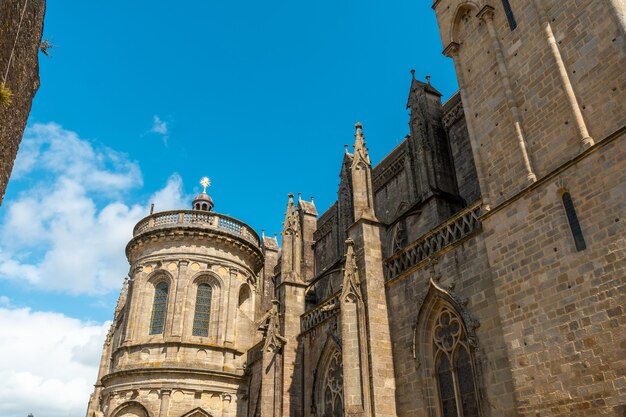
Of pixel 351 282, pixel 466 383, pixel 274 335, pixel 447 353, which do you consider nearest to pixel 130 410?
pixel 274 335

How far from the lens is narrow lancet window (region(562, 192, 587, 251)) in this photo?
29.1 ft

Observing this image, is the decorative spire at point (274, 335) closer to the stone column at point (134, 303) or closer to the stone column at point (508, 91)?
the stone column at point (134, 303)

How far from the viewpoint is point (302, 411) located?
54.0 ft

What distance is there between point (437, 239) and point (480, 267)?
5.42ft

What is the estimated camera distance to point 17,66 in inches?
246

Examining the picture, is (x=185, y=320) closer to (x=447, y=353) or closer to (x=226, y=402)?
(x=226, y=402)

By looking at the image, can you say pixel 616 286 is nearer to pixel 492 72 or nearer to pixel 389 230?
pixel 492 72

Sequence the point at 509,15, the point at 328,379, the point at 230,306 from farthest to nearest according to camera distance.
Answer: the point at 230,306 → the point at 328,379 → the point at 509,15

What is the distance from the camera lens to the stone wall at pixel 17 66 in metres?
5.73

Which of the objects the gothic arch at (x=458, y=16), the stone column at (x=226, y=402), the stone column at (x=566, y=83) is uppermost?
the gothic arch at (x=458, y=16)

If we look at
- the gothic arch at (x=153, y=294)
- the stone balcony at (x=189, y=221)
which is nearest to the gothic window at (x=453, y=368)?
the gothic arch at (x=153, y=294)

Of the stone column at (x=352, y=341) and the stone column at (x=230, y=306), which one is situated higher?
the stone column at (x=230, y=306)

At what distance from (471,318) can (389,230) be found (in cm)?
626

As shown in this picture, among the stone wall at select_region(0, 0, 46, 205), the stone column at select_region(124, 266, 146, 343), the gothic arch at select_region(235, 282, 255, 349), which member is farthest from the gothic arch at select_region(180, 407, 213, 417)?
the stone wall at select_region(0, 0, 46, 205)
